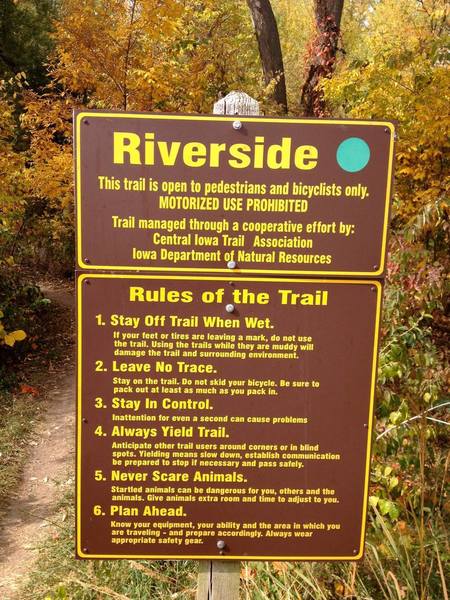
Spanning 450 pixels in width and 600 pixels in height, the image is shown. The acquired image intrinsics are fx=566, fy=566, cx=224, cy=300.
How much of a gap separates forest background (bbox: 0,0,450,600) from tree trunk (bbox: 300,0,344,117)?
5 cm

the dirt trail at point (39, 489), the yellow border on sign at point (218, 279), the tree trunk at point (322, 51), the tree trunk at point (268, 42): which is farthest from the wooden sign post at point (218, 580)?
the tree trunk at point (268, 42)

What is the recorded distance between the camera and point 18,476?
226 inches

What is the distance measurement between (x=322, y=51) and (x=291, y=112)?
4664 mm

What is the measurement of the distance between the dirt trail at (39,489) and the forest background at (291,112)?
307mm

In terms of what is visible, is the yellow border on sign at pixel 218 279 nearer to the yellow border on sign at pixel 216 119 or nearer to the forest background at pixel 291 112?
the yellow border on sign at pixel 216 119

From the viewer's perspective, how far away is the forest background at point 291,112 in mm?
2895

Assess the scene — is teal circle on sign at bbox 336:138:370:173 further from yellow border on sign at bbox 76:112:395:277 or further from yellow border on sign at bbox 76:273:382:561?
yellow border on sign at bbox 76:273:382:561

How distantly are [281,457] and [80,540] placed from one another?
78 centimetres

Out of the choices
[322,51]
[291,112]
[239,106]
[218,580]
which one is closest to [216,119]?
[239,106]

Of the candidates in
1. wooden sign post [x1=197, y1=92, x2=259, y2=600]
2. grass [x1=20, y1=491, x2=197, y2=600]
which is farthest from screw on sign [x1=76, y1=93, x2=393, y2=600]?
grass [x1=20, y1=491, x2=197, y2=600]

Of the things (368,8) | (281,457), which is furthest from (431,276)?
(368,8)

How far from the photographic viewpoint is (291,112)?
47.9 ft

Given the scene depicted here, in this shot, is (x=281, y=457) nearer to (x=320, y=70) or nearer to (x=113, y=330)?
(x=113, y=330)

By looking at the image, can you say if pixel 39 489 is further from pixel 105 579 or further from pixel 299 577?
pixel 299 577
